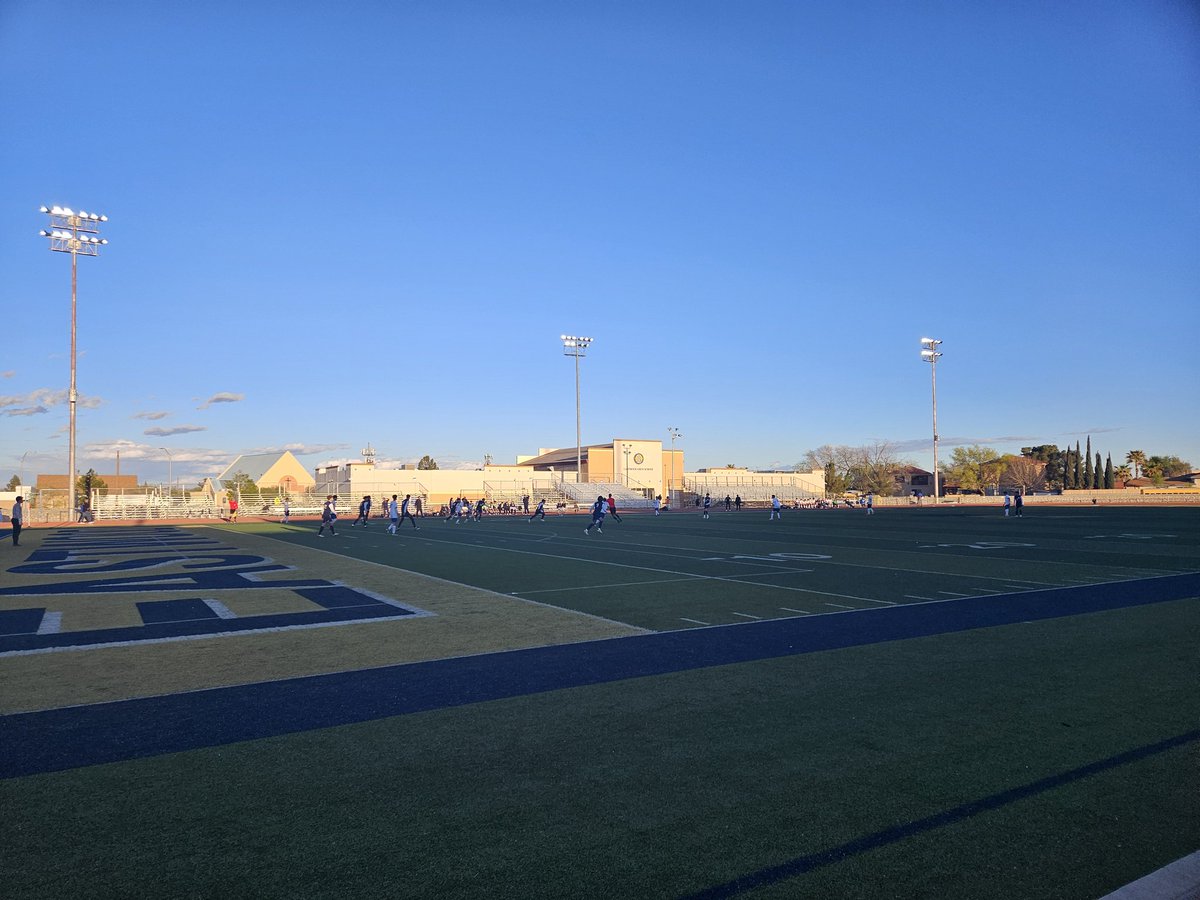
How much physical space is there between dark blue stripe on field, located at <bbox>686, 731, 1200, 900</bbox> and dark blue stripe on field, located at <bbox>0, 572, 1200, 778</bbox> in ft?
11.1

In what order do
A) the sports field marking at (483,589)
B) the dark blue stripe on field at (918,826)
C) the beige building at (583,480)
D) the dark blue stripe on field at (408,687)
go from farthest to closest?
the beige building at (583,480)
the sports field marking at (483,589)
the dark blue stripe on field at (408,687)
the dark blue stripe on field at (918,826)

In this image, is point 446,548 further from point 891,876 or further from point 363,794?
point 891,876

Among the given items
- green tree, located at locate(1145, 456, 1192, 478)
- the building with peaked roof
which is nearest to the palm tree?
green tree, located at locate(1145, 456, 1192, 478)

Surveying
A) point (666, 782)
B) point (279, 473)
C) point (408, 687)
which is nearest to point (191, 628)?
point (408, 687)

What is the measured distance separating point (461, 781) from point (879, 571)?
13289mm

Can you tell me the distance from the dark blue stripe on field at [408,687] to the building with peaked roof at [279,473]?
93.3 meters

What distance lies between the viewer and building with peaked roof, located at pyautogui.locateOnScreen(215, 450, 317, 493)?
99750 mm

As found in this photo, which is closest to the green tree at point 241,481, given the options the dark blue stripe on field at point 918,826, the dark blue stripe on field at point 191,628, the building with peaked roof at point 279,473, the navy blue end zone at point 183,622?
the building with peaked roof at point 279,473

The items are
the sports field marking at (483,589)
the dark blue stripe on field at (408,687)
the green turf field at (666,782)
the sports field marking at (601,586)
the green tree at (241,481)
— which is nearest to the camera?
the green turf field at (666,782)

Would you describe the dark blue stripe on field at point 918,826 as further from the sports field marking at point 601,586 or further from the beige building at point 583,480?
the beige building at point 583,480

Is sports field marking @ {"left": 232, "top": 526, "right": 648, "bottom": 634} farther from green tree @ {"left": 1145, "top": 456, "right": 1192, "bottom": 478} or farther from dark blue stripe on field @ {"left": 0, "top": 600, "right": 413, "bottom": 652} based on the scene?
green tree @ {"left": 1145, "top": 456, "right": 1192, "bottom": 478}

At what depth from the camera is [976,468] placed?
386 feet

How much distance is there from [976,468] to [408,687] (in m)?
→ 124

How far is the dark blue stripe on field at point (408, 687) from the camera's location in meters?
5.53
